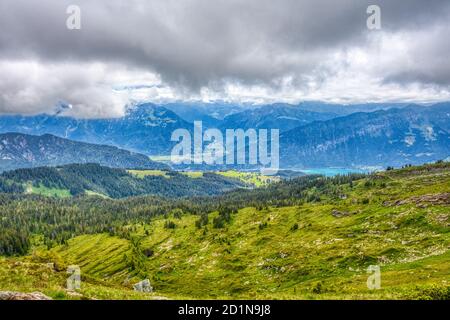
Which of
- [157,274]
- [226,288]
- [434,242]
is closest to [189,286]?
[226,288]

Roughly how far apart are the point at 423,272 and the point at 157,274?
135825mm

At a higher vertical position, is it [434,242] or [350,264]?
[434,242]

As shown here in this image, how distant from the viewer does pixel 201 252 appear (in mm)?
190000
